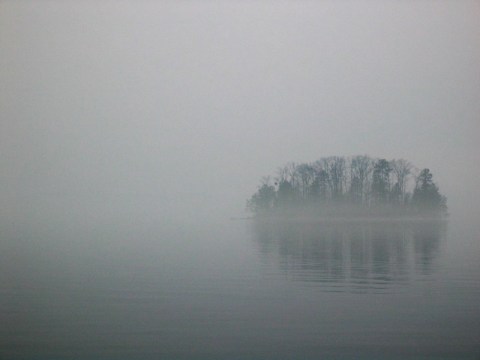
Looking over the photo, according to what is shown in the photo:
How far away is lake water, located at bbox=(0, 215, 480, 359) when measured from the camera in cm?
598

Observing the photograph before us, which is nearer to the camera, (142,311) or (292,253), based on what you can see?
(142,311)

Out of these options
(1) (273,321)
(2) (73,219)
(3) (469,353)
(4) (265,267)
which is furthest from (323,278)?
(2) (73,219)

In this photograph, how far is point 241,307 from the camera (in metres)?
7.82

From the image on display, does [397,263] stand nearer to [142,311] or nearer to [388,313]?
[388,313]

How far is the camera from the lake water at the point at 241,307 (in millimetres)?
5977

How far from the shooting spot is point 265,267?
12016 mm

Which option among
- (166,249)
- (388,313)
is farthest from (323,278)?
(166,249)

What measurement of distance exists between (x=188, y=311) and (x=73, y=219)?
36.5 m

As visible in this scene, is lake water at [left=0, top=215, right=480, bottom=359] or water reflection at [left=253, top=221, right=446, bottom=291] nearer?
lake water at [left=0, top=215, right=480, bottom=359]

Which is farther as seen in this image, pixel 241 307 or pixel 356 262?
pixel 356 262

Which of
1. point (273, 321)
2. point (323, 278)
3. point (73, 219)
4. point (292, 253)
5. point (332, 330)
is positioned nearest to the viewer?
point (332, 330)

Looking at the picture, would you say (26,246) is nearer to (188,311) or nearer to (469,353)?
(188,311)

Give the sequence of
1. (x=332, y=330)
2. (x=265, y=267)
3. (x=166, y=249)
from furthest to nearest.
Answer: (x=166, y=249) < (x=265, y=267) < (x=332, y=330)

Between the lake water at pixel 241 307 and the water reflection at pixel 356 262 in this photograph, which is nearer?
the lake water at pixel 241 307
